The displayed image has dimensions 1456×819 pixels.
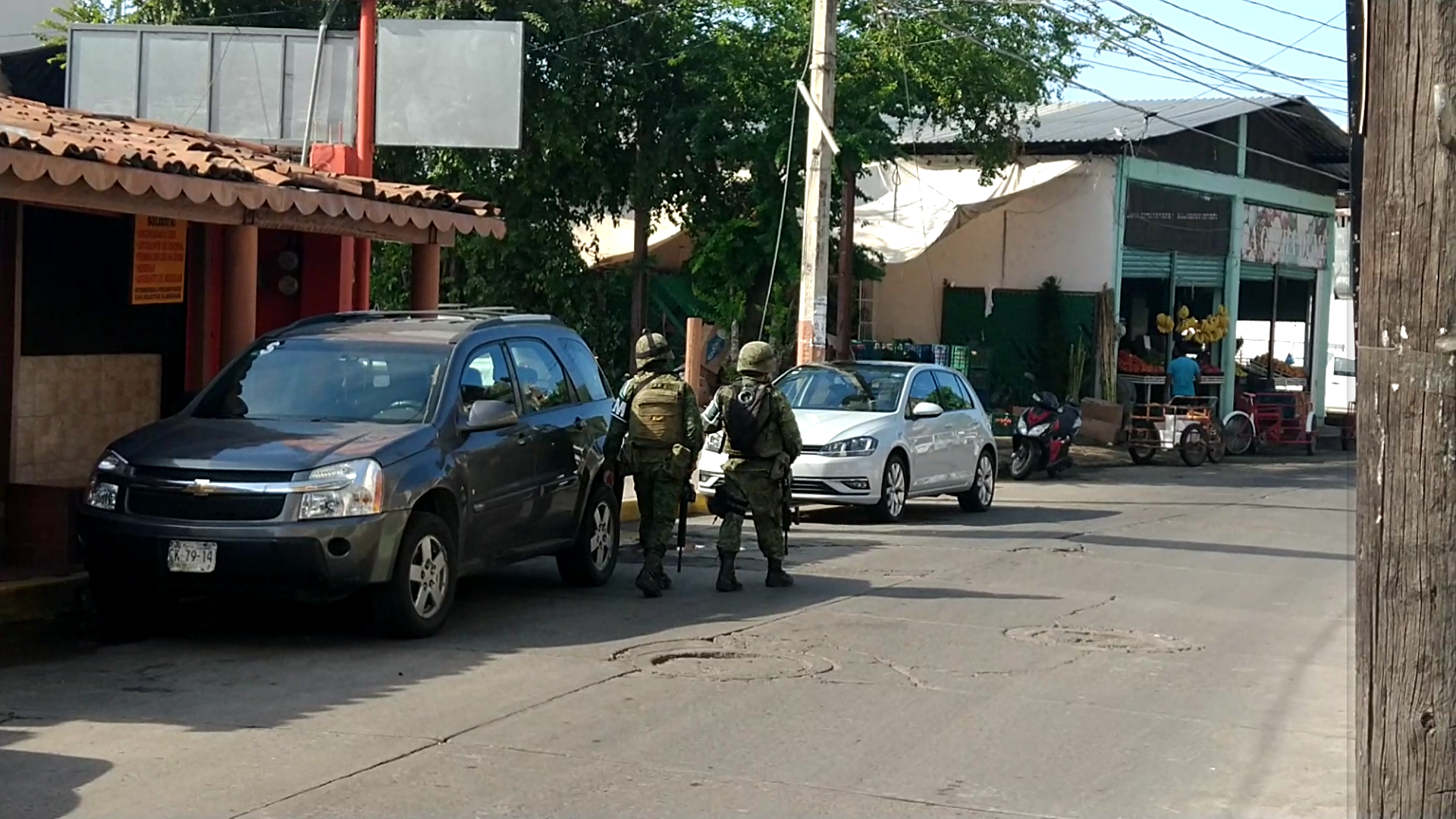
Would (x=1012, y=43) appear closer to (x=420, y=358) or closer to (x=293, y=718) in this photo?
(x=420, y=358)

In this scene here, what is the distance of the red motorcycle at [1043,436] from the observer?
72.8 ft

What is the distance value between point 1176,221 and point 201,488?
25.9 metres

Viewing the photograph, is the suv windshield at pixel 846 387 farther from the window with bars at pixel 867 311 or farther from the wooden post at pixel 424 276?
the window with bars at pixel 867 311

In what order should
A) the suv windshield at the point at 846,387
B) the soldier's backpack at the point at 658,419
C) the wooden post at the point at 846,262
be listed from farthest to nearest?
the wooden post at the point at 846,262 < the suv windshield at the point at 846,387 < the soldier's backpack at the point at 658,419

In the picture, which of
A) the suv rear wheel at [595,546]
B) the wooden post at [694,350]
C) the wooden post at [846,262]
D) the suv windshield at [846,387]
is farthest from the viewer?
the wooden post at [846,262]

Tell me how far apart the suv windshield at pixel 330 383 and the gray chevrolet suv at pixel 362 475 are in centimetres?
1

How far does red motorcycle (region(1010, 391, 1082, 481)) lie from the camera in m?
22.2

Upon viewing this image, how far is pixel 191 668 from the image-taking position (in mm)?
8523

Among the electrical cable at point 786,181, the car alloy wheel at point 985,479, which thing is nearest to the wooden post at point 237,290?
the car alloy wheel at point 985,479

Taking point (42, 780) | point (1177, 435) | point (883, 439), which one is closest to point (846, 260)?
point (1177, 435)

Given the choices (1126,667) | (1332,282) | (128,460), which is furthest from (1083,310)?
(128,460)

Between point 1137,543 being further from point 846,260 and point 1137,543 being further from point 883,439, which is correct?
point 846,260

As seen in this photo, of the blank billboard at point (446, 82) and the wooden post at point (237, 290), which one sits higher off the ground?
the blank billboard at point (446, 82)

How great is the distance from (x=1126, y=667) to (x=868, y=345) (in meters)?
19.2
